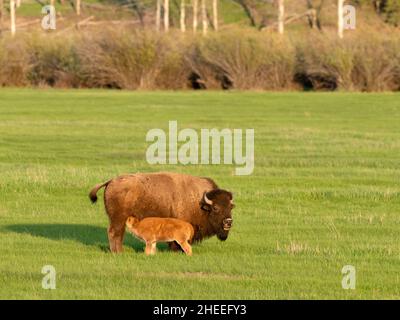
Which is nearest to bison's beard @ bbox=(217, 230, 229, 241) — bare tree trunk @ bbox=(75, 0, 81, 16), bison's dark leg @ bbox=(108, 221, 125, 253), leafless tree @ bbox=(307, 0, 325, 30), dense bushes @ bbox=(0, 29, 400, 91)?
bison's dark leg @ bbox=(108, 221, 125, 253)

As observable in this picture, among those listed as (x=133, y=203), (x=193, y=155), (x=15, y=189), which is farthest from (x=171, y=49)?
(x=133, y=203)

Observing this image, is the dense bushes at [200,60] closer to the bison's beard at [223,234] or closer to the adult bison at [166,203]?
the adult bison at [166,203]

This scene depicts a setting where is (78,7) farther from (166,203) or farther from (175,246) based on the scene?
(175,246)

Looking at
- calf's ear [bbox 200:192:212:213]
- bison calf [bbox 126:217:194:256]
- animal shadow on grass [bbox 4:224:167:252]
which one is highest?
calf's ear [bbox 200:192:212:213]

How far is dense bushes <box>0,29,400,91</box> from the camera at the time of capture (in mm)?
58250

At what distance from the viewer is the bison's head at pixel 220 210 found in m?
14.9

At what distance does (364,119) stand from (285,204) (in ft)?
68.8

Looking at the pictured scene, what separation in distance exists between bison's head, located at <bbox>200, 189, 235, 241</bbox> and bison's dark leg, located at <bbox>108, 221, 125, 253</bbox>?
1.06 m

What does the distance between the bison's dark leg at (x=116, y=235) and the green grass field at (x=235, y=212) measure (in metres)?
0.18

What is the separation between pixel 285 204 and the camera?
64.8ft

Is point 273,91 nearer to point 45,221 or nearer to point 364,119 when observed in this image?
point 364,119

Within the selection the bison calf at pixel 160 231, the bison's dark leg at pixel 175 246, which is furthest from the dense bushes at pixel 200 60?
the bison calf at pixel 160 231
